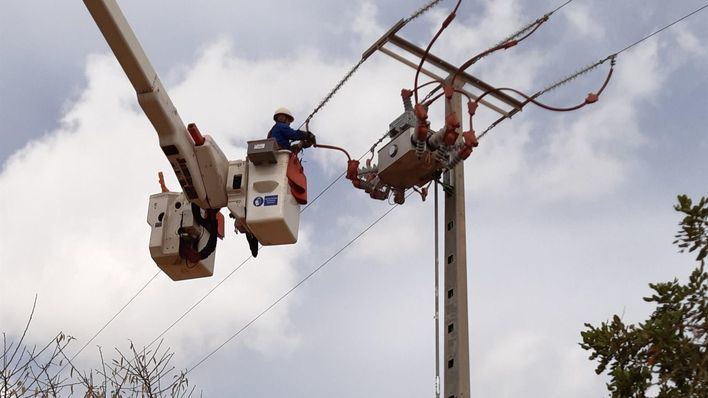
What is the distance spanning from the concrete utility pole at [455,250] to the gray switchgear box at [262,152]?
167 centimetres

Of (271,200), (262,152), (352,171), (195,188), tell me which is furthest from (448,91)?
(195,188)

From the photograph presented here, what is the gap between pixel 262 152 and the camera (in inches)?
360

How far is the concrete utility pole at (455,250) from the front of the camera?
870 centimetres

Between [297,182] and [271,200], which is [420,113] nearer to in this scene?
[297,182]

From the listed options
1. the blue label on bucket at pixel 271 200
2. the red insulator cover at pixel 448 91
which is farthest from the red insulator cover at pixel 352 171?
the blue label on bucket at pixel 271 200

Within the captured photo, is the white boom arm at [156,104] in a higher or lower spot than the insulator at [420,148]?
lower

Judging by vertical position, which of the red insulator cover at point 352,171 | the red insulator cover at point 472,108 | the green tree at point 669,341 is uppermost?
the red insulator cover at point 472,108

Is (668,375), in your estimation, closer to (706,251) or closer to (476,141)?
(706,251)

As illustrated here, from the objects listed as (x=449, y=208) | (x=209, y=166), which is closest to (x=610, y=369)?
(x=449, y=208)

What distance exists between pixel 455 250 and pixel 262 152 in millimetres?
1834

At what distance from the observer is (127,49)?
8086 mm

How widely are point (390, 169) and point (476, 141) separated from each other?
88 cm

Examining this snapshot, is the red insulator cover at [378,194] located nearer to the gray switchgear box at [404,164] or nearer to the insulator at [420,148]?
the gray switchgear box at [404,164]

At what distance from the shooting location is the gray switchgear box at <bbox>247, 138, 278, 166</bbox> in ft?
30.0
